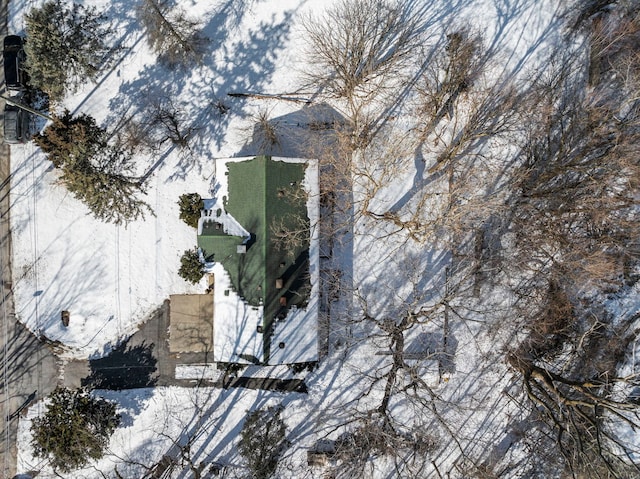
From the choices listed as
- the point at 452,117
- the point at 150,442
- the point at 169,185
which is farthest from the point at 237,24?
the point at 150,442

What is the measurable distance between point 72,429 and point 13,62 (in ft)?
41.9

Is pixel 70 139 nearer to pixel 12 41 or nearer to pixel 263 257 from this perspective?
pixel 12 41

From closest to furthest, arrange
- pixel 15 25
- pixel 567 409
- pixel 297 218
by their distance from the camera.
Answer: pixel 567 409 → pixel 297 218 → pixel 15 25

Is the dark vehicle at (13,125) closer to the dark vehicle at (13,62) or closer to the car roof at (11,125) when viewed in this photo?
the car roof at (11,125)

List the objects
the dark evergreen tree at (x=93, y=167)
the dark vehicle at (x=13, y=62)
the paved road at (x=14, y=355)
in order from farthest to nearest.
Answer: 1. the paved road at (x=14, y=355)
2. the dark vehicle at (x=13, y=62)
3. the dark evergreen tree at (x=93, y=167)

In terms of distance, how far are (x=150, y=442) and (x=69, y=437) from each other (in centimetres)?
262

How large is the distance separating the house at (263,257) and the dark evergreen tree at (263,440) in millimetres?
2738

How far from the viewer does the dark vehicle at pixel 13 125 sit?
14742mm

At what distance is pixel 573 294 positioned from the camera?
15.3m

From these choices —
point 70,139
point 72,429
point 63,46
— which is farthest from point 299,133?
point 72,429

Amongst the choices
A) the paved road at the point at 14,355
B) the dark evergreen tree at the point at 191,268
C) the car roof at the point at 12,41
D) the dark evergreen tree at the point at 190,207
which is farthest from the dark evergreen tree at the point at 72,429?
the car roof at the point at 12,41

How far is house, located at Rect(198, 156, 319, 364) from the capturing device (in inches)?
535

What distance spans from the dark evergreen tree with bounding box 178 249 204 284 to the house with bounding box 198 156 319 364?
84cm

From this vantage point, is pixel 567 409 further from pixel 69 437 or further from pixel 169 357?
pixel 69 437
